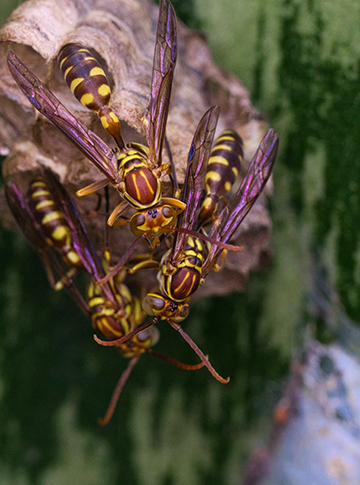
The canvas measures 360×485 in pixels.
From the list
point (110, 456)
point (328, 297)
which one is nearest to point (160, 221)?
point (328, 297)

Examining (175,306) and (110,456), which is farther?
(110,456)

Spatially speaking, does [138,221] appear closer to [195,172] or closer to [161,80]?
[195,172]

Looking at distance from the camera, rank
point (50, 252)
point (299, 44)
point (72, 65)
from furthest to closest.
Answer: point (299, 44), point (50, 252), point (72, 65)

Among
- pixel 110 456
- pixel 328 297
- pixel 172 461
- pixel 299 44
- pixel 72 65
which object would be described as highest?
pixel 72 65

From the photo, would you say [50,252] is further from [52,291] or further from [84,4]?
[84,4]

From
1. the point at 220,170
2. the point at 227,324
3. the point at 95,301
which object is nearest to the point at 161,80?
the point at 220,170

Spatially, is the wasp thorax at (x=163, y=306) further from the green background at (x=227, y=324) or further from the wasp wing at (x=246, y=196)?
the green background at (x=227, y=324)

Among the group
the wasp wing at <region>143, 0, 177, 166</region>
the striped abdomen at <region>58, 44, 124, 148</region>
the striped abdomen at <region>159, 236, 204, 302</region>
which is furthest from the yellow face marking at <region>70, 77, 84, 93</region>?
the striped abdomen at <region>159, 236, 204, 302</region>

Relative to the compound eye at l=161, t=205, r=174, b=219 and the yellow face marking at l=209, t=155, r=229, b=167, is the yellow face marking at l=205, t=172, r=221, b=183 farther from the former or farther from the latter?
the compound eye at l=161, t=205, r=174, b=219
